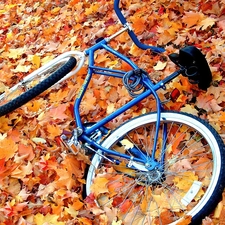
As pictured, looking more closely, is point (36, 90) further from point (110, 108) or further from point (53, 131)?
point (110, 108)

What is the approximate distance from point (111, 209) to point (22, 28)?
12.1 ft

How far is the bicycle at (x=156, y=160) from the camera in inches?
94.7

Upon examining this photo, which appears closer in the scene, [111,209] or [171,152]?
[111,209]

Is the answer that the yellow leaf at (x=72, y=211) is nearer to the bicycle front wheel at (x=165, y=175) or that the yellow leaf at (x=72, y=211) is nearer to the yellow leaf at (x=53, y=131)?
the bicycle front wheel at (x=165, y=175)

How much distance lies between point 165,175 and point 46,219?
95 centimetres

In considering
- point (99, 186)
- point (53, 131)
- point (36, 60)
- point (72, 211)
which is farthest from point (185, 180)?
point (36, 60)

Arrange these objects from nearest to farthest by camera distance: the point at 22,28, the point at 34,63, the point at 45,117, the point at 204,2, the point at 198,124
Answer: the point at 198,124 → the point at 45,117 → the point at 204,2 → the point at 34,63 → the point at 22,28

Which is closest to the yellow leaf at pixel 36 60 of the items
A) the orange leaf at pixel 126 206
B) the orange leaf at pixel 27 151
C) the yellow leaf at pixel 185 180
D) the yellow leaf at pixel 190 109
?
the orange leaf at pixel 27 151

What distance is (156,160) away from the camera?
8.59 ft

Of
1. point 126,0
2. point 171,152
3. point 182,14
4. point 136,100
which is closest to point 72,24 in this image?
point 126,0

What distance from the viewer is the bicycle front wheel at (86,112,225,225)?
2.37 metres

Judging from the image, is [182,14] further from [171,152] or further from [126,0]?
[171,152]

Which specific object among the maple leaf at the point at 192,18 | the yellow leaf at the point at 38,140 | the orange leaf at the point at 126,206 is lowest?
the orange leaf at the point at 126,206

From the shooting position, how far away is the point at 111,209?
2.56 metres
